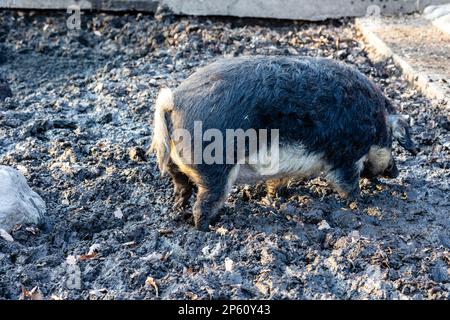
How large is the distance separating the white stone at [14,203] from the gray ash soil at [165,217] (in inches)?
3.2

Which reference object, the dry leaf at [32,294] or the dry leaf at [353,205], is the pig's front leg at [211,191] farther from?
the dry leaf at [32,294]

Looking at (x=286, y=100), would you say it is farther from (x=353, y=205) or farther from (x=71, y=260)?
(x=71, y=260)

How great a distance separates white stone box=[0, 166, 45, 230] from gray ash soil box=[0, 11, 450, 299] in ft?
0.27

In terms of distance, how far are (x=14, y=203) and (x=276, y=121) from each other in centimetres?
157

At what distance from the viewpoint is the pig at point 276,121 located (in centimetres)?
388

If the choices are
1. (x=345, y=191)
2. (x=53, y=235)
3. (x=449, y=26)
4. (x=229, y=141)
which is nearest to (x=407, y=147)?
(x=345, y=191)

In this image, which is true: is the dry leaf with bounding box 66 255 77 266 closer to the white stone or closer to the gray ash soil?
the gray ash soil

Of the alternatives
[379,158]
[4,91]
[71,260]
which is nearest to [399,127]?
[379,158]

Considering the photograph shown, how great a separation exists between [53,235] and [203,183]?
37.0 inches

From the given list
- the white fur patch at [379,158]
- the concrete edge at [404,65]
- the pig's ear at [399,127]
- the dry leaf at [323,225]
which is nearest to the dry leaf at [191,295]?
the dry leaf at [323,225]

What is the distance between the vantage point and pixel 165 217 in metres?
4.30

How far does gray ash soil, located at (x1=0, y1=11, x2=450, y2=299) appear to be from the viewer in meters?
3.72

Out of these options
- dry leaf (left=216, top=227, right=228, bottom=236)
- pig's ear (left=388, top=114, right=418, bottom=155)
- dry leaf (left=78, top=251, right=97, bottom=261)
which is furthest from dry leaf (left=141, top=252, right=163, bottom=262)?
pig's ear (left=388, top=114, right=418, bottom=155)

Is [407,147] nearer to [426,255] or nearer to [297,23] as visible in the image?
[426,255]
